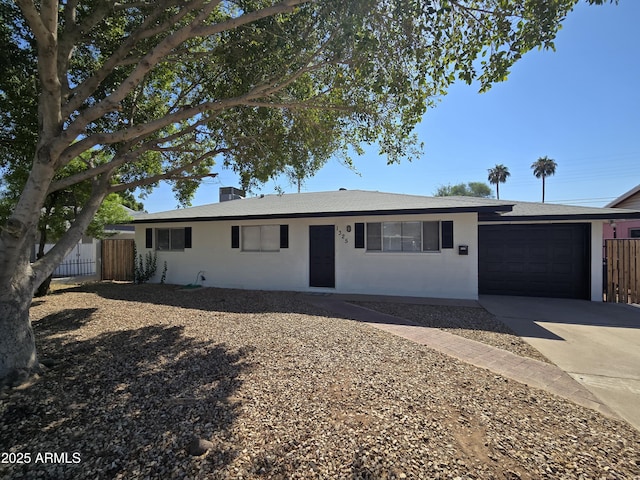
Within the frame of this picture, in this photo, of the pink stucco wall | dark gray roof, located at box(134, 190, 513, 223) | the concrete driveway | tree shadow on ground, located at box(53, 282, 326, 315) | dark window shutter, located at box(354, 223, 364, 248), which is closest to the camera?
the concrete driveway

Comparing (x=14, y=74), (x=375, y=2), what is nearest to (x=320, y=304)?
(x=375, y=2)

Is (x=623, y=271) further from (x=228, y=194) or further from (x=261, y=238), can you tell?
(x=228, y=194)

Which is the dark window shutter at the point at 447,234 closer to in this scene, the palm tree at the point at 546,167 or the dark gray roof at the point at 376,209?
the dark gray roof at the point at 376,209

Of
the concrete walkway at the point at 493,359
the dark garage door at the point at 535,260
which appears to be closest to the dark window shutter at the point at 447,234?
the dark garage door at the point at 535,260

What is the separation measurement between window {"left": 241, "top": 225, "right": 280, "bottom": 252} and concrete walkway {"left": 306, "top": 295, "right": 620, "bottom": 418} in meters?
4.39

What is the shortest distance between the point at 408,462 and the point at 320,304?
5974 mm

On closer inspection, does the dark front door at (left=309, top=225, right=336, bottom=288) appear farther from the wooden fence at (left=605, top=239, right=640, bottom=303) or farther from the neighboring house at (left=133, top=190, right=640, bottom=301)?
the wooden fence at (left=605, top=239, right=640, bottom=303)

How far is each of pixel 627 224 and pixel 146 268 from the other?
21.2 meters

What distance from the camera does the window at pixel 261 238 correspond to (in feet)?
36.1

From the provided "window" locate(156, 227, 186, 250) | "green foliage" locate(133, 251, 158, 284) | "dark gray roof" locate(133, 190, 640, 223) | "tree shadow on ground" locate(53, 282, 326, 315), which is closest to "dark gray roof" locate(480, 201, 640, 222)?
"dark gray roof" locate(133, 190, 640, 223)

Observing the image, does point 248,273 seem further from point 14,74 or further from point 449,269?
point 14,74

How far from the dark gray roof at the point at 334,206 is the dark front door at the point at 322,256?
0.77 metres

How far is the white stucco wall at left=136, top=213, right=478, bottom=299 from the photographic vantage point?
29.6 ft

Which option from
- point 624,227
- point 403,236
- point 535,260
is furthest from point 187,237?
point 624,227
